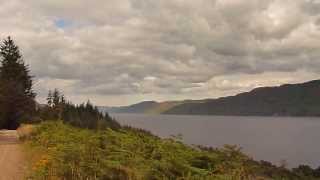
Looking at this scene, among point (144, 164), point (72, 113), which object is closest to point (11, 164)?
point (144, 164)

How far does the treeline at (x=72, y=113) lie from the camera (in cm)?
6697


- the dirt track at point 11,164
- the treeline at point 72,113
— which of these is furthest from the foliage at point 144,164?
the treeline at point 72,113

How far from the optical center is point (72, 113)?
77188 mm

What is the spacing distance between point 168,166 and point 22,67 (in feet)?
196

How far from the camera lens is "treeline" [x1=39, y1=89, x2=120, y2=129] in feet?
220

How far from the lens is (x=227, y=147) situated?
1545cm

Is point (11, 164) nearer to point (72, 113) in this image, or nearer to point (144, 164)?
point (144, 164)

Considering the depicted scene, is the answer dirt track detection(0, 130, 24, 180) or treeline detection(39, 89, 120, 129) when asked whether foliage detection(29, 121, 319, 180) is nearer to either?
dirt track detection(0, 130, 24, 180)

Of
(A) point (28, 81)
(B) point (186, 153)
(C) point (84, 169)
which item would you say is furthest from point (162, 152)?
(A) point (28, 81)

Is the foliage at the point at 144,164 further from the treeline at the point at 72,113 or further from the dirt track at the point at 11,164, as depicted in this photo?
the treeline at the point at 72,113

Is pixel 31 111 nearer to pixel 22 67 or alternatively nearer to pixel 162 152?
pixel 22 67

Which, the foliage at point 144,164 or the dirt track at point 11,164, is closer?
the foliage at point 144,164

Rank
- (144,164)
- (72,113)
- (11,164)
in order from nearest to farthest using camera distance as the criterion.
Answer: (144,164)
(11,164)
(72,113)

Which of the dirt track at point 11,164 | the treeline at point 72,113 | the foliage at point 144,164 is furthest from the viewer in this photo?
the treeline at point 72,113
